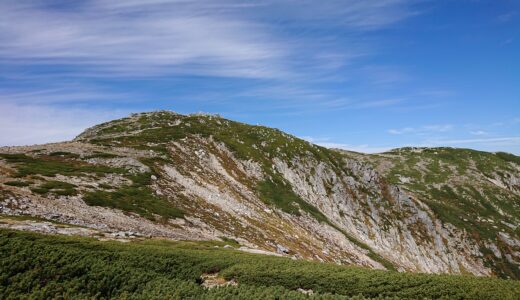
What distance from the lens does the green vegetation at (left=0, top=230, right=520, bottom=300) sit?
882 inches

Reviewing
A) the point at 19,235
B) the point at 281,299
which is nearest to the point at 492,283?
the point at 281,299

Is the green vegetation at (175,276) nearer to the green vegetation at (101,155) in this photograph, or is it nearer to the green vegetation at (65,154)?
the green vegetation at (101,155)

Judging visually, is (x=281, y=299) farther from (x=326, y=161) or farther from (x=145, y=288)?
(x=326, y=161)

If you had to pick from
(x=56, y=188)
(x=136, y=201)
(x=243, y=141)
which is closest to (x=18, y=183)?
(x=56, y=188)

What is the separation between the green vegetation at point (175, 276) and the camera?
22.4 meters

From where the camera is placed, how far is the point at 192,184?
258ft

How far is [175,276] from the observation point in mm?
30969

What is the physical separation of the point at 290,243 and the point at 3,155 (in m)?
55.0

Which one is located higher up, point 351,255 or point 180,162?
point 180,162

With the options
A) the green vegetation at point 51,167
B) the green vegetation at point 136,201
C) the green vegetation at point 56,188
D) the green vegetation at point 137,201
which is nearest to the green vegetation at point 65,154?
the green vegetation at point 51,167

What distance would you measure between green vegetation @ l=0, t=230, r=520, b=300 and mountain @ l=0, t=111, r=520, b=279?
42.8ft

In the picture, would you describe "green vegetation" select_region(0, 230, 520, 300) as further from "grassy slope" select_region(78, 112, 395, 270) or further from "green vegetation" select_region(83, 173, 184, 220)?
"grassy slope" select_region(78, 112, 395, 270)

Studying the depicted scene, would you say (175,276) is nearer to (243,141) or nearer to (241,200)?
(241,200)

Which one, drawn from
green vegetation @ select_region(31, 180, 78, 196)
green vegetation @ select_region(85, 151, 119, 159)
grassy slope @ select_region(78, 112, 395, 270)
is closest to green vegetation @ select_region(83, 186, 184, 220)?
green vegetation @ select_region(31, 180, 78, 196)
